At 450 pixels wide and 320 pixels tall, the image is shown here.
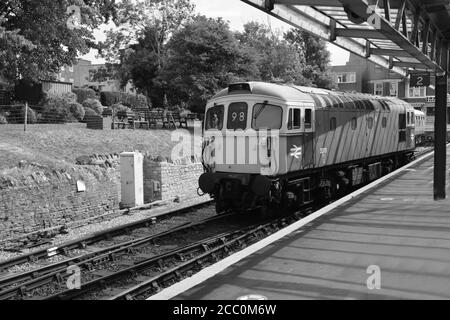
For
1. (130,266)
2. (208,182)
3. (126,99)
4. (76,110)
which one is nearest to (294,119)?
(208,182)

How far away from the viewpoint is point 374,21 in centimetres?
703

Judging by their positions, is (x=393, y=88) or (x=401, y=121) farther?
(x=393, y=88)

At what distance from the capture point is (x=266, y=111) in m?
11.8

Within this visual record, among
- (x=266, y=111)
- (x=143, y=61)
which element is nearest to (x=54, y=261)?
(x=266, y=111)

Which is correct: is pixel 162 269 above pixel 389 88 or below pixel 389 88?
below

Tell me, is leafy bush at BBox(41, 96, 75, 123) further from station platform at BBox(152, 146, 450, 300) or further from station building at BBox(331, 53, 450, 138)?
station building at BBox(331, 53, 450, 138)

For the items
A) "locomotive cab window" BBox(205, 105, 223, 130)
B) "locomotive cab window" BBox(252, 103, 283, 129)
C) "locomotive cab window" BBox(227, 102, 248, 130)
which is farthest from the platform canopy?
"locomotive cab window" BBox(205, 105, 223, 130)

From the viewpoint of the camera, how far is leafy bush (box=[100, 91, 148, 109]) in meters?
37.2

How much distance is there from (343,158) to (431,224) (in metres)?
6.10

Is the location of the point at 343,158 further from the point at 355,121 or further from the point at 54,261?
the point at 54,261

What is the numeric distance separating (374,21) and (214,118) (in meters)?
6.27

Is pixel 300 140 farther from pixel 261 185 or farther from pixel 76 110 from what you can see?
pixel 76 110

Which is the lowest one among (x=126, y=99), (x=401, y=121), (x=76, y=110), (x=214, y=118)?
(x=214, y=118)

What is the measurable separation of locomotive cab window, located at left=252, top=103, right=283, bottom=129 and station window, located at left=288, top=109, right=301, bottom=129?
0.84 feet
